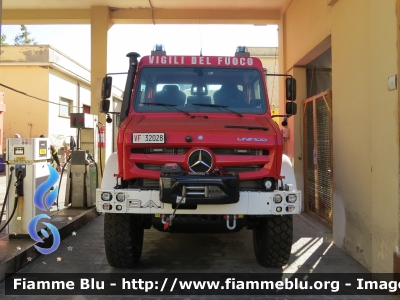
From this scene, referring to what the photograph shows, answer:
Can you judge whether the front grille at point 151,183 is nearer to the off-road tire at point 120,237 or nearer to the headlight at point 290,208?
the off-road tire at point 120,237

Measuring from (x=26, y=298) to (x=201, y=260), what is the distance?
2.12m

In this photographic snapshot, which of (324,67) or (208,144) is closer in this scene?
(208,144)

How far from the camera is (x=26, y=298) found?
3723 mm

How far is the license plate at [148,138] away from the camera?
3949mm

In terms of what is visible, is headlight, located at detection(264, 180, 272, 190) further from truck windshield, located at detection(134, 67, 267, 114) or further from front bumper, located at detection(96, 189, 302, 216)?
truck windshield, located at detection(134, 67, 267, 114)

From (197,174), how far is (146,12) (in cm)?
709

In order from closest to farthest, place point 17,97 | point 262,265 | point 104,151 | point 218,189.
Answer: point 218,189 → point 262,265 → point 104,151 → point 17,97

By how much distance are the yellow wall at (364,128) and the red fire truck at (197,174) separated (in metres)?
0.95

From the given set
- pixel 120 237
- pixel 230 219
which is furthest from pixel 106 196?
pixel 230 219

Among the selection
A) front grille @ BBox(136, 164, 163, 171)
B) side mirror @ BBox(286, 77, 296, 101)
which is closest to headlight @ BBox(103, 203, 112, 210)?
front grille @ BBox(136, 164, 163, 171)

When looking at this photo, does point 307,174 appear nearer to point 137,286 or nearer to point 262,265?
point 262,265

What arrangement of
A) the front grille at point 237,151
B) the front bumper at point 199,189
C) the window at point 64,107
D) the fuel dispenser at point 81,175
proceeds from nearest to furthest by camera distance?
the front bumper at point 199,189 → the front grille at point 237,151 → the fuel dispenser at point 81,175 → the window at point 64,107

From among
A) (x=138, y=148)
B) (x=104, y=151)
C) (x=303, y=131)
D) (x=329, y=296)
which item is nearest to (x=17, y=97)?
(x=104, y=151)

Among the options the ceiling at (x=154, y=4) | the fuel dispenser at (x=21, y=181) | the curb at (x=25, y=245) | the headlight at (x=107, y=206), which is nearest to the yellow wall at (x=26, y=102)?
the ceiling at (x=154, y=4)
